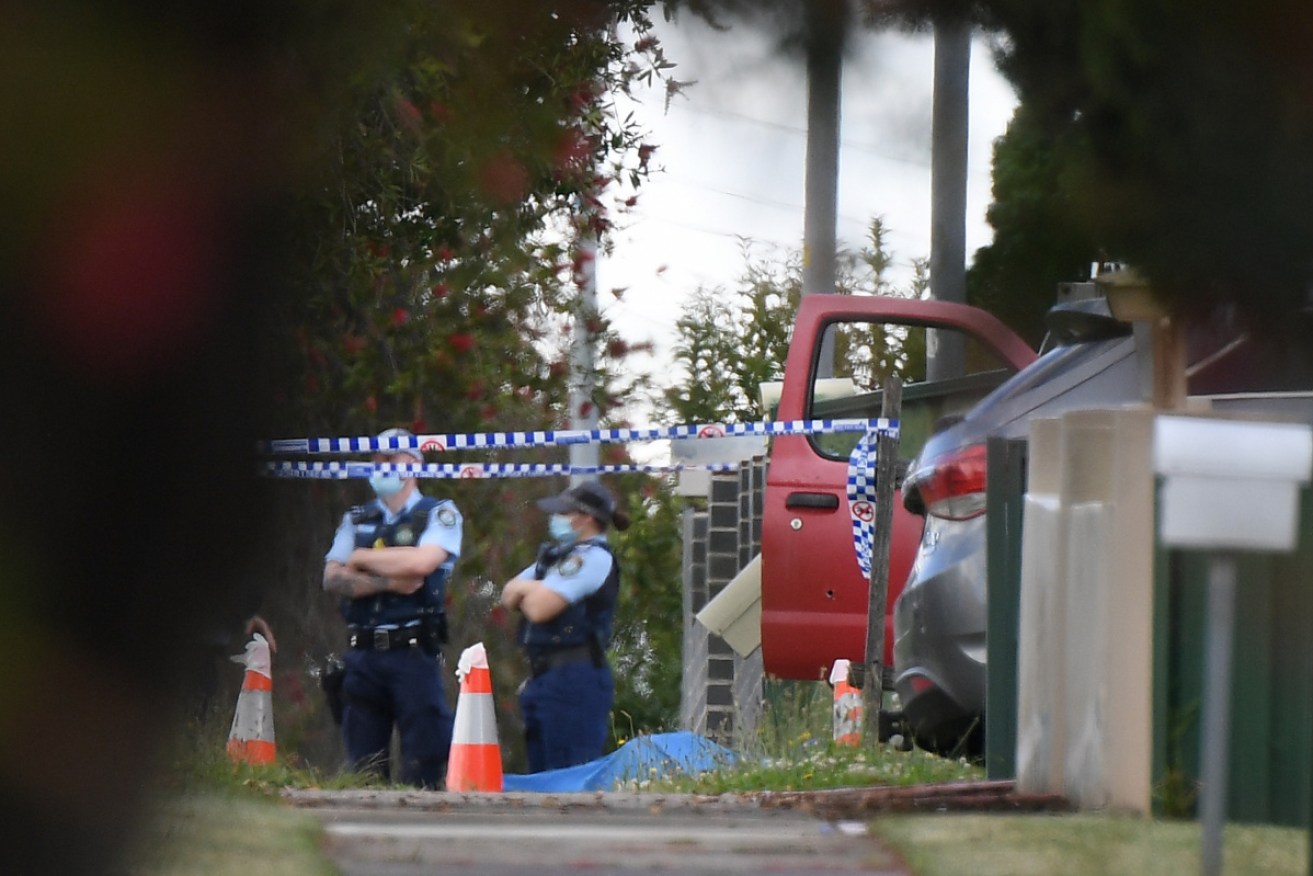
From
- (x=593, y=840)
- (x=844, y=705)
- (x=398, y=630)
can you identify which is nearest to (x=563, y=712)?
(x=398, y=630)

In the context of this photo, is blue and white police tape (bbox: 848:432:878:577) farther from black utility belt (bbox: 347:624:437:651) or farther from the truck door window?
black utility belt (bbox: 347:624:437:651)

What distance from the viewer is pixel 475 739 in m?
8.98

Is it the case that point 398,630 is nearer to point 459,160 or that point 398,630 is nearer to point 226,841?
point 226,841

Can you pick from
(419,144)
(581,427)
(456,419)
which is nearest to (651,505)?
(581,427)

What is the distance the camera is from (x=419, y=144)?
2.91 m

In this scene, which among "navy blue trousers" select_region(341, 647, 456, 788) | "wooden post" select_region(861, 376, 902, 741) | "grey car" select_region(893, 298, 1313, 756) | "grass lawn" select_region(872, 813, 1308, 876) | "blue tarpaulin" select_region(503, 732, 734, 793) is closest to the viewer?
"grass lawn" select_region(872, 813, 1308, 876)

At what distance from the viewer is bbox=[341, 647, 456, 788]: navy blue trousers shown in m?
8.37

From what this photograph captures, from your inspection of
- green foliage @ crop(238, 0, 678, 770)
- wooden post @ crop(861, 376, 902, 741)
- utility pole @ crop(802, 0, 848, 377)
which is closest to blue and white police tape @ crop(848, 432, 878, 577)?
wooden post @ crop(861, 376, 902, 741)

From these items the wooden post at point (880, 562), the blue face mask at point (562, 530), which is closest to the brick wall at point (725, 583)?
the blue face mask at point (562, 530)

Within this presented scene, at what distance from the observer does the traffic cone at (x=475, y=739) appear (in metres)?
8.77

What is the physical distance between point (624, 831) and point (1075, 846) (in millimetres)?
1053

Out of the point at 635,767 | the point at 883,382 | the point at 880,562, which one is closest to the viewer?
the point at 635,767

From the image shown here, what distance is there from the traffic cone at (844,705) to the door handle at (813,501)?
28.3 inches

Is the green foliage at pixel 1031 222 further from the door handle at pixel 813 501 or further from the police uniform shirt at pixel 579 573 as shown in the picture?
the door handle at pixel 813 501
